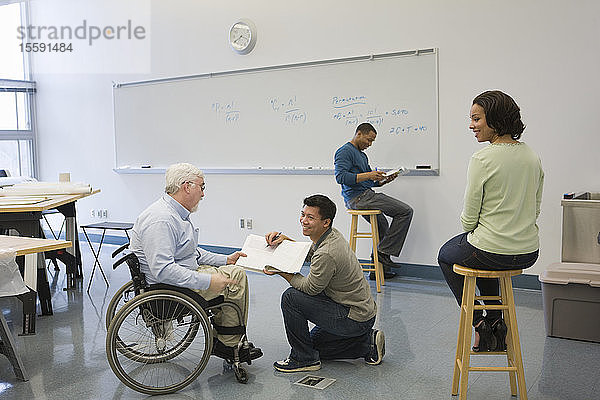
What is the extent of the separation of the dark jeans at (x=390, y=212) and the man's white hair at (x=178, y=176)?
2.37m

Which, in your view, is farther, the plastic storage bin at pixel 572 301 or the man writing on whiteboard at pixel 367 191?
the man writing on whiteboard at pixel 367 191

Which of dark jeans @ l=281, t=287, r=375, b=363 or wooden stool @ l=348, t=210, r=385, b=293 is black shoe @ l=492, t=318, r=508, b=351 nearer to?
dark jeans @ l=281, t=287, r=375, b=363

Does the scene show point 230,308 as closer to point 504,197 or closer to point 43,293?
point 504,197

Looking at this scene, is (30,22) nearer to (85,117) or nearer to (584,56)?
(85,117)

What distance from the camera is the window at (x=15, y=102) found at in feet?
28.6

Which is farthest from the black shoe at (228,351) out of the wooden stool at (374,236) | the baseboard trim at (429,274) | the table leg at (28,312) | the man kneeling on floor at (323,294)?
the baseboard trim at (429,274)

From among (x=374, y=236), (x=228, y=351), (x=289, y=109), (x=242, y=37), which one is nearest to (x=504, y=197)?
(x=228, y=351)

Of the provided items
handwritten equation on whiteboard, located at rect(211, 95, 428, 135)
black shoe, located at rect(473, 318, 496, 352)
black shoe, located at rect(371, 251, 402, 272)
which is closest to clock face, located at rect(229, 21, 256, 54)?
handwritten equation on whiteboard, located at rect(211, 95, 428, 135)

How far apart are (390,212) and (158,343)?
8.78 ft

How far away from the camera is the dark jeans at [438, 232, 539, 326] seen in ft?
9.20

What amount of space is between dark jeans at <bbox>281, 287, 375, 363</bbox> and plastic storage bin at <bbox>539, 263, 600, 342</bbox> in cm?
125

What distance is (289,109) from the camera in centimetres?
649

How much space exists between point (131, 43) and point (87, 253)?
2.57 m

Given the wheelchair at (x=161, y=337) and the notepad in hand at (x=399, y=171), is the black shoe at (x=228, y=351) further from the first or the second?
the notepad in hand at (x=399, y=171)
